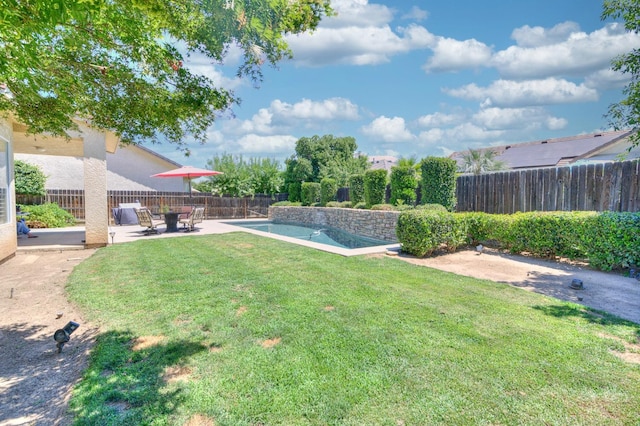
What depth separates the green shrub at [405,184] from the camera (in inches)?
535

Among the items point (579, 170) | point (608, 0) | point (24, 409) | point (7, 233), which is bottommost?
point (24, 409)

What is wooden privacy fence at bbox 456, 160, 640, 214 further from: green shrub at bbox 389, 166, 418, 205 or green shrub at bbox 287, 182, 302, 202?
green shrub at bbox 287, 182, 302, 202

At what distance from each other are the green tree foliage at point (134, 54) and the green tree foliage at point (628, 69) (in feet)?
20.2

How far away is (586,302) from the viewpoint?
455cm

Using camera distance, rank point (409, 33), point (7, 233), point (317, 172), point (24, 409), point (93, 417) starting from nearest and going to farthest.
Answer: point (93, 417)
point (24, 409)
point (7, 233)
point (409, 33)
point (317, 172)

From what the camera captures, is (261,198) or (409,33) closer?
(409,33)

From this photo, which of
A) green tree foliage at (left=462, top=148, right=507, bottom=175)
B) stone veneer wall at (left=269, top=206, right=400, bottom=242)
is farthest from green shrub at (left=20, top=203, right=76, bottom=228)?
green tree foliage at (left=462, top=148, right=507, bottom=175)

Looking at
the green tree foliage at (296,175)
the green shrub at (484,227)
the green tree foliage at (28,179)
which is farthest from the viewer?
the green tree foliage at (296,175)

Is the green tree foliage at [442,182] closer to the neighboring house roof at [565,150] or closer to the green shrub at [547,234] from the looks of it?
the green shrub at [547,234]

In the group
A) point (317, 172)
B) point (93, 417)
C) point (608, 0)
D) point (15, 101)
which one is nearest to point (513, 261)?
point (608, 0)

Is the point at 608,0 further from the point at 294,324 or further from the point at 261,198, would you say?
the point at 261,198

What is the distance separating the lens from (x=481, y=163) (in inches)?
802

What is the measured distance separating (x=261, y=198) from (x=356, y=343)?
21.9 metres

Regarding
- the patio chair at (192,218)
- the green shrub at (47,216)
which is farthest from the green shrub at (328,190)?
the green shrub at (47,216)
